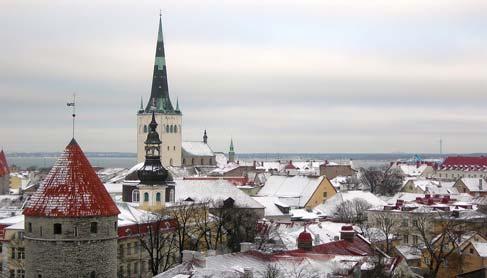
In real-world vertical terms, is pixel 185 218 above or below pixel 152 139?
below

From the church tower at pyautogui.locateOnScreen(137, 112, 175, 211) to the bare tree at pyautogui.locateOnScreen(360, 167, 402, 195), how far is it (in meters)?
57.4

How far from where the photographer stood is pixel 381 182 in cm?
12600

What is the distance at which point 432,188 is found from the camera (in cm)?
11075

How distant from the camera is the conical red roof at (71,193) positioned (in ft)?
123

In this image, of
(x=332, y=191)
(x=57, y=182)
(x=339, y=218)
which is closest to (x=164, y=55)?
(x=332, y=191)

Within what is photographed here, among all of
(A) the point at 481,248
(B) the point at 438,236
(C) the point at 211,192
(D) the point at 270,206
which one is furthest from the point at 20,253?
(D) the point at 270,206

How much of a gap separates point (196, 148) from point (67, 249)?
113825 millimetres

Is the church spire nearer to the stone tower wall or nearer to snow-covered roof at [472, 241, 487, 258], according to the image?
snow-covered roof at [472, 241, 487, 258]

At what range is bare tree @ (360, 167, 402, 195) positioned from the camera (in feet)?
395

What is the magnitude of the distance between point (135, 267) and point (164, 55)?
3023 inches

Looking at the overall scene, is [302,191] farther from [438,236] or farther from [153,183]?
[438,236]

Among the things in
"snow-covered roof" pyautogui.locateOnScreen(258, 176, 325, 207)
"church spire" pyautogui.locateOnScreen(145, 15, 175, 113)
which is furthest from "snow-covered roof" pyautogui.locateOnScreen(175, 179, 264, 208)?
"church spire" pyautogui.locateOnScreen(145, 15, 175, 113)

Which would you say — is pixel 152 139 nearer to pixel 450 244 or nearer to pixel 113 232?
pixel 450 244

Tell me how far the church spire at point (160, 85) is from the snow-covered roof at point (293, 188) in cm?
3370
